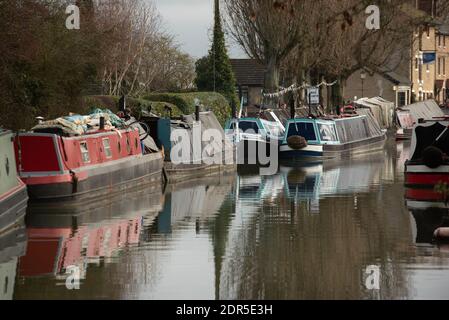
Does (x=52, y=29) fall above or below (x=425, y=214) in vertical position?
above

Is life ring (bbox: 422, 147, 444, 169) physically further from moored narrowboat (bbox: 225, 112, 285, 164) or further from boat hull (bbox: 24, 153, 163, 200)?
moored narrowboat (bbox: 225, 112, 285, 164)

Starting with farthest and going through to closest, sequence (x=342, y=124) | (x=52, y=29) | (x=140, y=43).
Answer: (x=140, y=43), (x=342, y=124), (x=52, y=29)

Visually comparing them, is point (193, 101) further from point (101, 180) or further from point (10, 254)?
point (10, 254)

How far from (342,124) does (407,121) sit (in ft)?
59.1

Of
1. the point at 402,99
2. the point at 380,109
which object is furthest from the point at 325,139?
the point at 402,99

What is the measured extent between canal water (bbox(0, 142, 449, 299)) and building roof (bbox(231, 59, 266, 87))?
49257 millimetres

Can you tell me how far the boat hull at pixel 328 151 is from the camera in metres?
41.6

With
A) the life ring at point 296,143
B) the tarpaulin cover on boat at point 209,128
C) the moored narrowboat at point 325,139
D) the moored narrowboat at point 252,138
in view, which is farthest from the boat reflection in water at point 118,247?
the moored narrowboat at point 325,139

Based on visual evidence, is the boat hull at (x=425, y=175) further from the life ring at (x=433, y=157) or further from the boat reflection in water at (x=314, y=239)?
the boat reflection in water at (x=314, y=239)

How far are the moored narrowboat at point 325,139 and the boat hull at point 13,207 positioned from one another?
20.9 m

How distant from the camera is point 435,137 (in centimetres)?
2620
